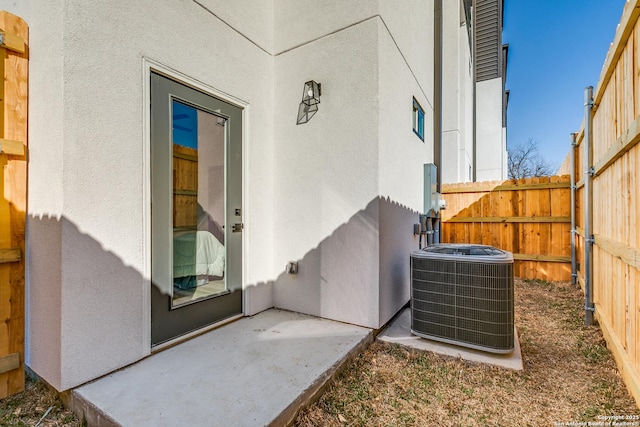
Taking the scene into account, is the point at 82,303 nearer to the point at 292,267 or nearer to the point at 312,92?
the point at 292,267

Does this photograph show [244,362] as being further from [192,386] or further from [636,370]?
[636,370]

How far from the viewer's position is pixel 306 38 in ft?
11.3

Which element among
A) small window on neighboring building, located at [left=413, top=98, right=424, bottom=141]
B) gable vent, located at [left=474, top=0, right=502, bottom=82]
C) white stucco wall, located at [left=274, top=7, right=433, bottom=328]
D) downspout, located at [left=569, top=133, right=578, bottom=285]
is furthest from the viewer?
gable vent, located at [left=474, top=0, right=502, bottom=82]

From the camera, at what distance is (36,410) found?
80.7 inches

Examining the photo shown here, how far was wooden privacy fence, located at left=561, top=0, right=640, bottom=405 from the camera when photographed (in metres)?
2.09

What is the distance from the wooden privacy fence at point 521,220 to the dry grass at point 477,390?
269cm

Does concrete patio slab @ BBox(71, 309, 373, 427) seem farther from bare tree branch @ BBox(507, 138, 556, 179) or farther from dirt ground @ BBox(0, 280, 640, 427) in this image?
bare tree branch @ BBox(507, 138, 556, 179)

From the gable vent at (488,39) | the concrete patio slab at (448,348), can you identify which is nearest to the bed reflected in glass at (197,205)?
the concrete patio slab at (448,348)

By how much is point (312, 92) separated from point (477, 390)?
3005mm

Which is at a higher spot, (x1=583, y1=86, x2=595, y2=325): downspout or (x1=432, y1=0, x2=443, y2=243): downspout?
(x1=432, y1=0, x2=443, y2=243): downspout

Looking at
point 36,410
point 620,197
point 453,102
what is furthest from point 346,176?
point 453,102

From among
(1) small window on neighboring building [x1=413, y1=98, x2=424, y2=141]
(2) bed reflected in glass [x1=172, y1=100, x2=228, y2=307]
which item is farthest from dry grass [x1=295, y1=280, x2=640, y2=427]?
(1) small window on neighboring building [x1=413, y1=98, x2=424, y2=141]

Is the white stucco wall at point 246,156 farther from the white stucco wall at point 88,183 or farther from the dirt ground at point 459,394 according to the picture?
the dirt ground at point 459,394

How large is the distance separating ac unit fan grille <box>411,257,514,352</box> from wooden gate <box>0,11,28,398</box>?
3.17 meters
